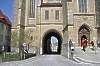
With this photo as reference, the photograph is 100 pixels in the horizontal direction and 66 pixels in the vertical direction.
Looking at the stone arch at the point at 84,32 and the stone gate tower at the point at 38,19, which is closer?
the stone arch at the point at 84,32

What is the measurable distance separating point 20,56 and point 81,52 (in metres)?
10.1

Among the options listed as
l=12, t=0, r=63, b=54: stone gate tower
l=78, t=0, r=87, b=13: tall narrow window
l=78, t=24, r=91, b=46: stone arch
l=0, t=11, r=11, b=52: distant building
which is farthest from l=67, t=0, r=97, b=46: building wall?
l=0, t=11, r=11, b=52: distant building

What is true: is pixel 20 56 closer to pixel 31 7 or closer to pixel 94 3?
pixel 94 3

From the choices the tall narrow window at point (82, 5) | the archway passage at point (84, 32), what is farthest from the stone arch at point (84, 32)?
the tall narrow window at point (82, 5)

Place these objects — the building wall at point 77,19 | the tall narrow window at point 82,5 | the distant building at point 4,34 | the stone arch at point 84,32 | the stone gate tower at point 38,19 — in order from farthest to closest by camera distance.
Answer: the distant building at point 4,34
the stone gate tower at point 38,19
the tall narrow window at point 82,5
the stone arch at point 84,32
the building wall at point 77,19

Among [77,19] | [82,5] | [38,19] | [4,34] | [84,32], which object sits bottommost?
[4,34]

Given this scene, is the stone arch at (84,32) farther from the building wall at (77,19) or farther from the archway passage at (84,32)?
the building wall at (77,19)

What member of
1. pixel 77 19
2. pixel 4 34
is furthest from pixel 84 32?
pixel 4 34

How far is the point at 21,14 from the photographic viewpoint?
56.6 metres

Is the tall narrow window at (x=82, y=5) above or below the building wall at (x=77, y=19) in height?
above

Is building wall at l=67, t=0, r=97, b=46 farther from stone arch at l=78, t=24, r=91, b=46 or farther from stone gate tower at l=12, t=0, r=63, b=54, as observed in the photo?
stone gate tower at l=12, t=0, r=63, b=54

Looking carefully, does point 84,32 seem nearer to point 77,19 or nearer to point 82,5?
point 77,19

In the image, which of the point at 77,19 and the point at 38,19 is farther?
the point at 38,19

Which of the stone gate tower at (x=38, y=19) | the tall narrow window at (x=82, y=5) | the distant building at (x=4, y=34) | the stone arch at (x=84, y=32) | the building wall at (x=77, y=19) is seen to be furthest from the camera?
the distant building at (x=4, y=34)
